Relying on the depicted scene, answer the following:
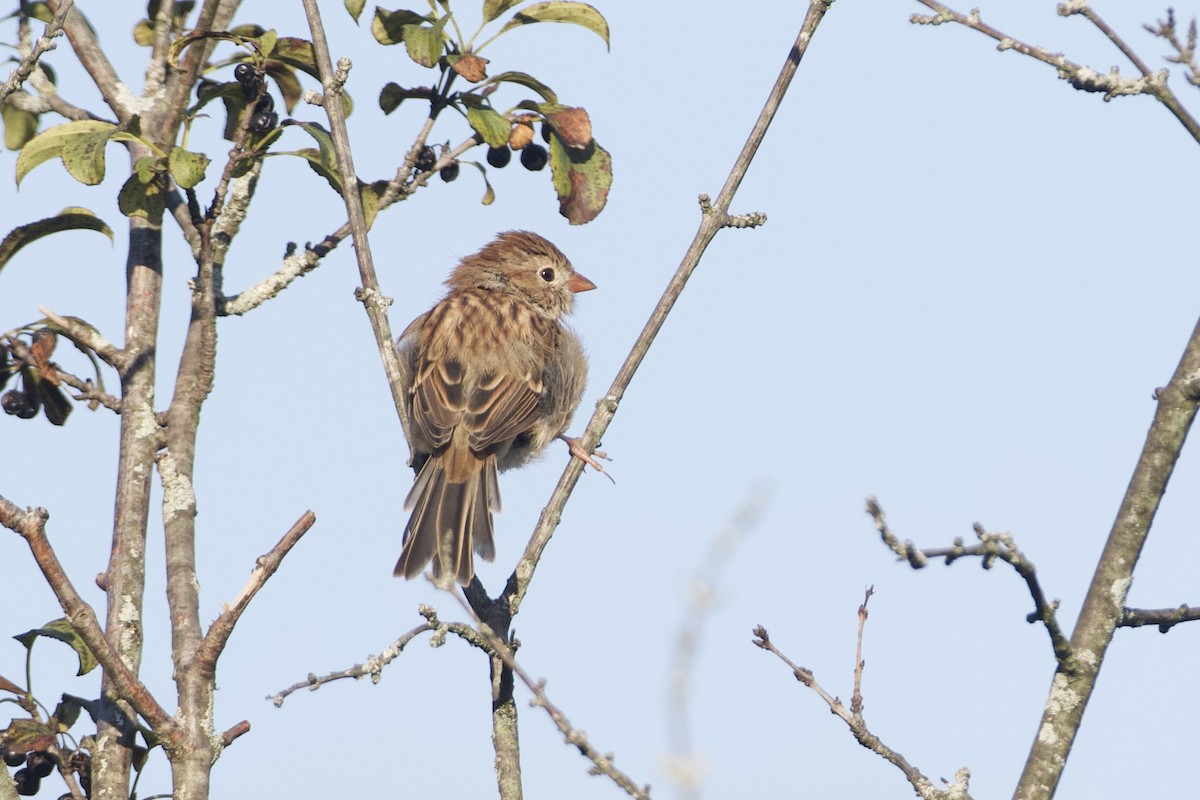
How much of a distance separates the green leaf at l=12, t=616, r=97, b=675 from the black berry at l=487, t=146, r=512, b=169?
218cm

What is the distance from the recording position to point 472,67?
4492mm

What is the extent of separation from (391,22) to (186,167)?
37.9 inches

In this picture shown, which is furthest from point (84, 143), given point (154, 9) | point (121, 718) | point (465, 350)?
point (465, 350)

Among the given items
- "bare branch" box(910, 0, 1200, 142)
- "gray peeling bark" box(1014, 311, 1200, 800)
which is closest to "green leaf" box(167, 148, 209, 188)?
"bare branch" box(910, 0, 1200, 142)

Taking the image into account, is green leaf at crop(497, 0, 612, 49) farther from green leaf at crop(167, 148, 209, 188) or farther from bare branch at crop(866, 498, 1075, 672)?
bare branch at crop(866, 498, 1075, 672)

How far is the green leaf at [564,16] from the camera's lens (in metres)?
4.80

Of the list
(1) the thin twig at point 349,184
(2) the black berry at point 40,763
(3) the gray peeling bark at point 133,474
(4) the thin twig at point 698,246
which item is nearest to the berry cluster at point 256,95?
(1) the thin twig at point 349,184

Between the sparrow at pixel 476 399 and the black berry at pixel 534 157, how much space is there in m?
0.88

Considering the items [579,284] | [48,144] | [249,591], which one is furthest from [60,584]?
[579,284]

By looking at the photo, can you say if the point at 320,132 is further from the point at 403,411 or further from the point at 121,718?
the point at 121,718

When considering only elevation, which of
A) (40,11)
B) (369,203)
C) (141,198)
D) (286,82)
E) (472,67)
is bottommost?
(141,198)

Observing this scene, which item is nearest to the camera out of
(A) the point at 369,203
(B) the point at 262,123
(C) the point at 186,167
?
(C) the point at 186,167

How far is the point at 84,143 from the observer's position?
416cm

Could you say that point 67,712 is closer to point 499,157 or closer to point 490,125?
point 490,125
